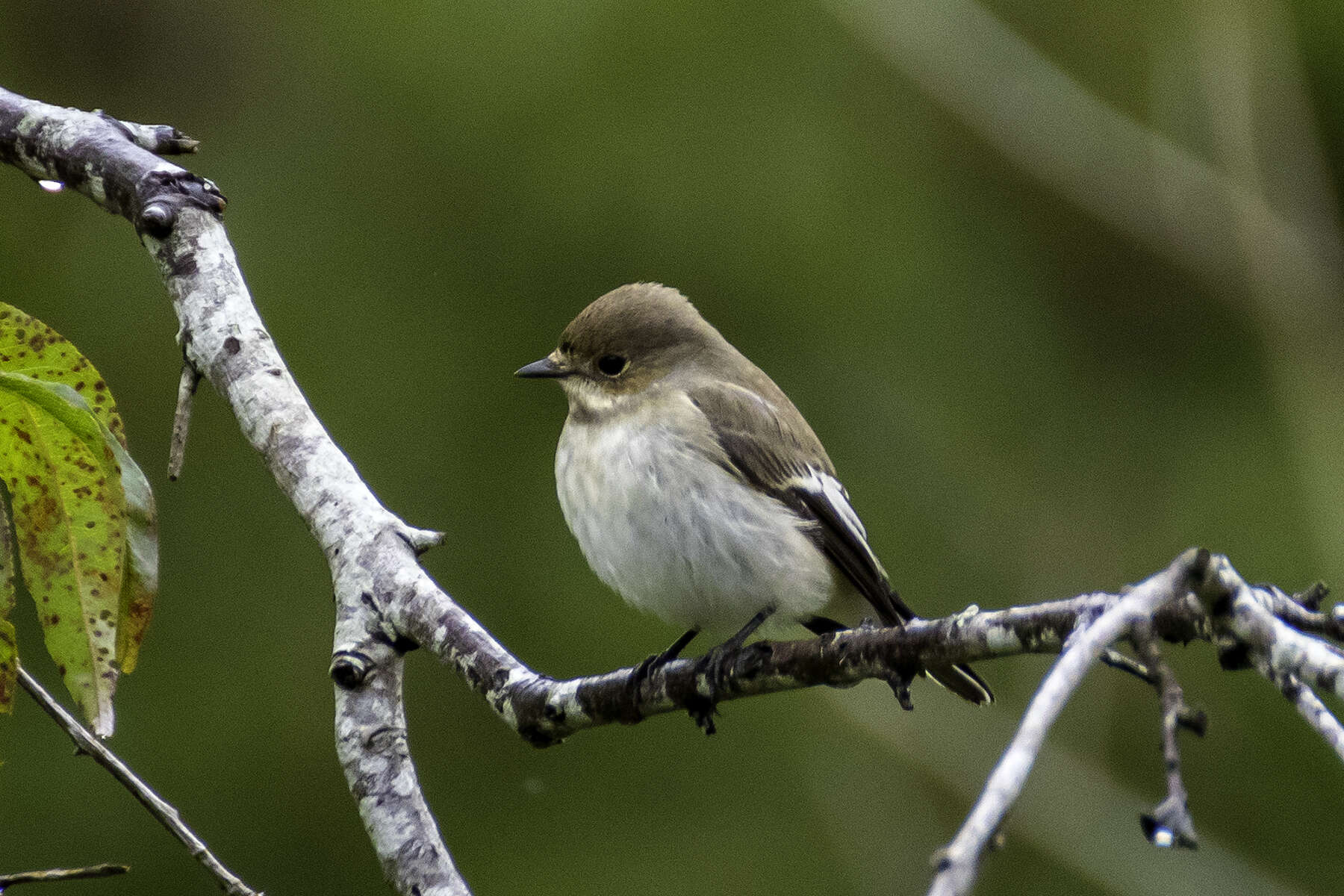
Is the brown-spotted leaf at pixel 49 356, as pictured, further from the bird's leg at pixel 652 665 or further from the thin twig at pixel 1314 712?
the thin twig at pixel 1314 712

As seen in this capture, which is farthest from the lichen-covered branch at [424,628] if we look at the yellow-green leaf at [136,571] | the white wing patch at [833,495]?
the white wing patch at [833,495]

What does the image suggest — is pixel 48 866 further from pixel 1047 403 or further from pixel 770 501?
pixel 1047 403

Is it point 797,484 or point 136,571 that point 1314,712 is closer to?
point 136,571

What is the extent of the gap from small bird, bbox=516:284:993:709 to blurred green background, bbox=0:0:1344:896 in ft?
9.67

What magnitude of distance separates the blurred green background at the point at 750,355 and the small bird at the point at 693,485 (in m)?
2.95

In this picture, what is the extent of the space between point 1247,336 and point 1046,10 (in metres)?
2.35

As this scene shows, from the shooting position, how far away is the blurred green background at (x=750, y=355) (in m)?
6.27

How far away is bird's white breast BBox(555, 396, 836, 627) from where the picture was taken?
Result: 2.97 meters

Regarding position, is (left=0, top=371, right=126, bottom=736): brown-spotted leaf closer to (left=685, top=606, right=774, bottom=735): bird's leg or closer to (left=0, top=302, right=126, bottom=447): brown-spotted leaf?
(left=0, top=302, right=126, bottom=447): brown-spotted leaf

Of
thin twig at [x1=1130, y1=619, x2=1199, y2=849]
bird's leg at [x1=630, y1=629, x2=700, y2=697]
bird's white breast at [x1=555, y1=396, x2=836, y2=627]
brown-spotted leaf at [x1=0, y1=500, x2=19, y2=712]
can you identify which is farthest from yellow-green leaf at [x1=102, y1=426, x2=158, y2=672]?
thin twig at [x1=1130, y1=619, x2=1199, y2=849]

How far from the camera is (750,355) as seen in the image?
696 cm

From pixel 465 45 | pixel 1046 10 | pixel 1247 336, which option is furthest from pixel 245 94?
pixel 1247 336

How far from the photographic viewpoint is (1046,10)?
7820mm

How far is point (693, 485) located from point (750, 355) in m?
4.00
